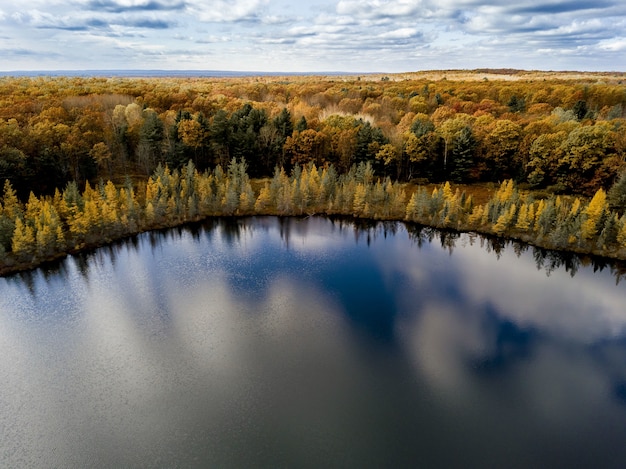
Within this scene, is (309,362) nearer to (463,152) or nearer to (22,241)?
(22,241)

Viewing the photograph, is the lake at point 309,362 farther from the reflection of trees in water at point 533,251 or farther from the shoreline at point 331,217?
the shoreline at point 331,217

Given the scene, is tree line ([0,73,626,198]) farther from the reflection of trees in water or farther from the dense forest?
the reflection of trees in water

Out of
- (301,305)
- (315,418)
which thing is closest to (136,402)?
(315,418)

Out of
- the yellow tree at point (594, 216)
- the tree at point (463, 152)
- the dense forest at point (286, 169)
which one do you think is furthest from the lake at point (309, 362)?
the tree at point (463, 152)

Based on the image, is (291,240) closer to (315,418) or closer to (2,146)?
(315,418)

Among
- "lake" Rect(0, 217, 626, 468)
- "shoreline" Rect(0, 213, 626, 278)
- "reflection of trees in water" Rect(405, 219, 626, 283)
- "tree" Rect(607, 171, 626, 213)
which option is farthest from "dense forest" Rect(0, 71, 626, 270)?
"lake" Rect(0, 217, 626, 468)

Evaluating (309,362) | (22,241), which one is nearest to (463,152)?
(309,362)
